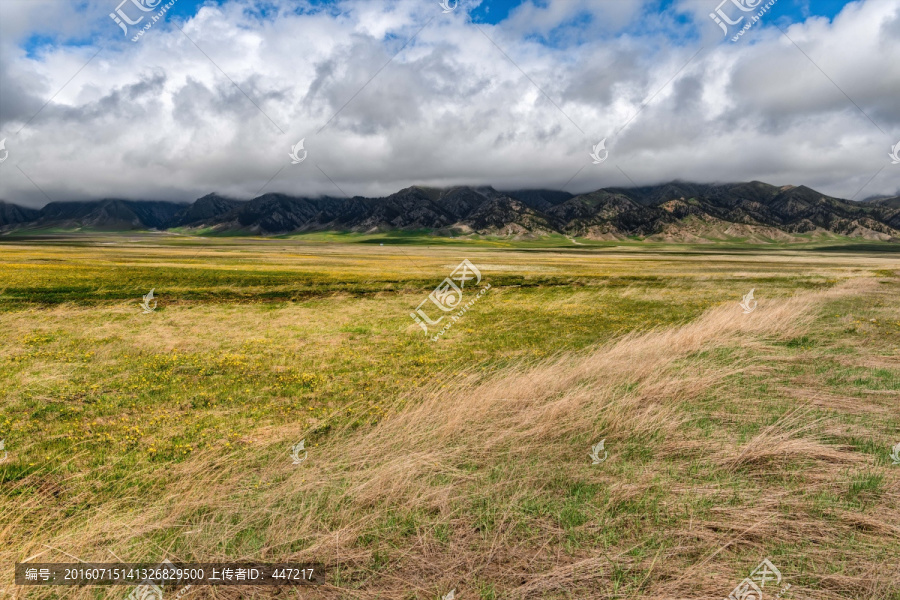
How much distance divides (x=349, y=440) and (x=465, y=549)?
4788 millimetres

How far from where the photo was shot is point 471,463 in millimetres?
8234

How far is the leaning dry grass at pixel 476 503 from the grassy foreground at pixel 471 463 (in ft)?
0.13

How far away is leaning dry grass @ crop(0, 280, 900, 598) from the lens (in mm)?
5398

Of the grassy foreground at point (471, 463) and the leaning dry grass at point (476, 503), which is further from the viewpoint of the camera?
the grassy foreground at point (471, 463)

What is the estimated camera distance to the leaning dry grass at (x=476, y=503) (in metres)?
5.40

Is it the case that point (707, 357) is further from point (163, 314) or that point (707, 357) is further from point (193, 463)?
point (163, 314)

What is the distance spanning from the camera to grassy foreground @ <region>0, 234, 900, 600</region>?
5586 mm

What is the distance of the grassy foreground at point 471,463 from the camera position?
5586mm

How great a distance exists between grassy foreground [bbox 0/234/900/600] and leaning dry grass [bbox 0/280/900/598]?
0.04 m

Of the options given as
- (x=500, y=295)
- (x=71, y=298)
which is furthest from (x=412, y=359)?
(x=71, y=298)

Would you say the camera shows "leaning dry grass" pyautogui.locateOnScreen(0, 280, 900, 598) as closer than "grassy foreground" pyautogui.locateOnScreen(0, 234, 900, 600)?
Yes

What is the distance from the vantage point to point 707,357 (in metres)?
15.5

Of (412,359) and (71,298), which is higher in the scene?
(71,298)

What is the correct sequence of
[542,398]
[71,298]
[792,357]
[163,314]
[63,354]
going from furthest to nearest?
[71,298], [163,314], [63,354], [792,357], [542,398]
